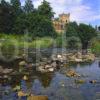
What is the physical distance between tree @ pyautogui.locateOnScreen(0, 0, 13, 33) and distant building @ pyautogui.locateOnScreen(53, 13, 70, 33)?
739 inches

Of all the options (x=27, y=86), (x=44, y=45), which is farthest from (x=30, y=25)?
(x=27, y=86)

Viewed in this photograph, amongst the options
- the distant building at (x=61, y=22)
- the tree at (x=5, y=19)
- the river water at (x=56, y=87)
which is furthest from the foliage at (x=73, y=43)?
the river water at (x=56, y=87)

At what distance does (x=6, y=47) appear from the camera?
63.9 metres

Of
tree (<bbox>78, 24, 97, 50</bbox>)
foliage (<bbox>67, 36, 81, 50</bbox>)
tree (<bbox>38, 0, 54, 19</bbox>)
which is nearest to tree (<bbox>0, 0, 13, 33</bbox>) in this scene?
tree (<bbox>38, 0, 54, 19</bbox>)

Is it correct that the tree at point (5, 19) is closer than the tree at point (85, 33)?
Yes

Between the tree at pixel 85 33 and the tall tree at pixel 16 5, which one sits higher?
the tall tree at pixel 16 5

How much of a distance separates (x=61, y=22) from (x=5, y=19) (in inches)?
1170

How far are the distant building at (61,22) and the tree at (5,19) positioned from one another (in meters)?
18.8

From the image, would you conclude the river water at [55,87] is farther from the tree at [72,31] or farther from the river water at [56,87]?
the tree at [72,31]

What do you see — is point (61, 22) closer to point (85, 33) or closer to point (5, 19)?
point (85, 33)

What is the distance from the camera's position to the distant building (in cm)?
10857

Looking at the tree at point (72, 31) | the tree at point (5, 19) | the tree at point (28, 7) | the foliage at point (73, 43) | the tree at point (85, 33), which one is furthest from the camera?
the tree at point (28, 7)

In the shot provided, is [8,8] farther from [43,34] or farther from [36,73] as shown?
[36,73]

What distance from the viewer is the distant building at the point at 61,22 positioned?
4274 inches
